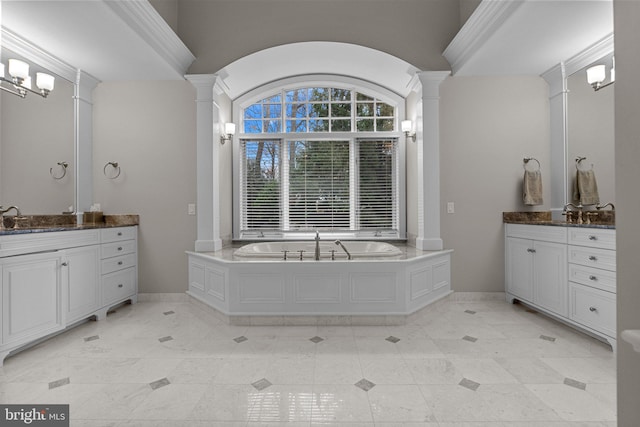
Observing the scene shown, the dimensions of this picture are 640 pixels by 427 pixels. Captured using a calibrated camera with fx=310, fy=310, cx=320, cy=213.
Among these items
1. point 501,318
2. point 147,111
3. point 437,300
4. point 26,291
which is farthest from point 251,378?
point 147,111

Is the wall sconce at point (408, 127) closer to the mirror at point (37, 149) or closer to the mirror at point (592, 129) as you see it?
the mirror at point (592, 129)

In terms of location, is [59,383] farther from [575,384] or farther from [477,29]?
[477,29]

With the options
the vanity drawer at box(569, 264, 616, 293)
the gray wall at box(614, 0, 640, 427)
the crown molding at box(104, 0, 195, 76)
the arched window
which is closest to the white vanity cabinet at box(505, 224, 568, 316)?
the vanity drawer at box(569, 264, 616, 293)

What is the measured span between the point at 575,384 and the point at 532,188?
212 cm

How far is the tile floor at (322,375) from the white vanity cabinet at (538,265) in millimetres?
251

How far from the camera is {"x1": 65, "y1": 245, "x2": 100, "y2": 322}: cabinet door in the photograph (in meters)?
2.63

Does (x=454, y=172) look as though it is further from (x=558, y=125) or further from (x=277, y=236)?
(x=277, y=236)

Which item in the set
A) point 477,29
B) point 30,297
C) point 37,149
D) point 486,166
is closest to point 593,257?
point 486,166

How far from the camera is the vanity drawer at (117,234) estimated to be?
3.04 meters

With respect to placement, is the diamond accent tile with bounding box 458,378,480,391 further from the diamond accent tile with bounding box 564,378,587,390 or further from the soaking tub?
the soaking tub

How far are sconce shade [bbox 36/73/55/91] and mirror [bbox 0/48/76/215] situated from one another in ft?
0.44

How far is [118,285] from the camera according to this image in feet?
10.5

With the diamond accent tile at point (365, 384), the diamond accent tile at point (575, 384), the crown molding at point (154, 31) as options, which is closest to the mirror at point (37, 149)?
the crown molding at point (154, 31)

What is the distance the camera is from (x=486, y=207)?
3479mm
